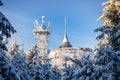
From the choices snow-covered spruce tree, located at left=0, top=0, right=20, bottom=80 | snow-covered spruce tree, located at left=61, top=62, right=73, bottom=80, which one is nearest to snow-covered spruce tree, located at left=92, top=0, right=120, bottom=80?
snow-covered spruce tree, located at left=61, top=62, right=73, bottom=80

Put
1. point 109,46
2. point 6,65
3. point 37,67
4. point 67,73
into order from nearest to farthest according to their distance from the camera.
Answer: point 6,65 → point 109,46 → point 67,73 → point 37,67

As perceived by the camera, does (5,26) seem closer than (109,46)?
Yes

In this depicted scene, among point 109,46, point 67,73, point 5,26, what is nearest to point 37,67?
point 67,73

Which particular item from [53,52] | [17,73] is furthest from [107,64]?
[53,52]

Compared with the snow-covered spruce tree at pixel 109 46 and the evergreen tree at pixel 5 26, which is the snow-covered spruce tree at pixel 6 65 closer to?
the evergreen tree at pixel 5 26

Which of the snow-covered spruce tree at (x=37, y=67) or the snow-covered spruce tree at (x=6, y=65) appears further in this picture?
the snow-covered spruce tree at (x=37, y=67)

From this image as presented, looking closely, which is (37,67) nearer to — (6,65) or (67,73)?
(67,73)

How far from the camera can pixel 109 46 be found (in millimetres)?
20359

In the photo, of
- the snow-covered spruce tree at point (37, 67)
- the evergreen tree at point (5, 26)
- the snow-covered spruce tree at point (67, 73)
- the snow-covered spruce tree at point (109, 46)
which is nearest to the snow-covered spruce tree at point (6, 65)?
the evergreen tree at point (5, 26)

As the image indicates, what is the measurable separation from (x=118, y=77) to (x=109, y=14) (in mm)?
5027

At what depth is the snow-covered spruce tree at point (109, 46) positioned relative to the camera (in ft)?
58.7

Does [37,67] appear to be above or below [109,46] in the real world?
below

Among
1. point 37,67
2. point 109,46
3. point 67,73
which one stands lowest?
point 67,73

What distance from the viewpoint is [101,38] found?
20.8 m
